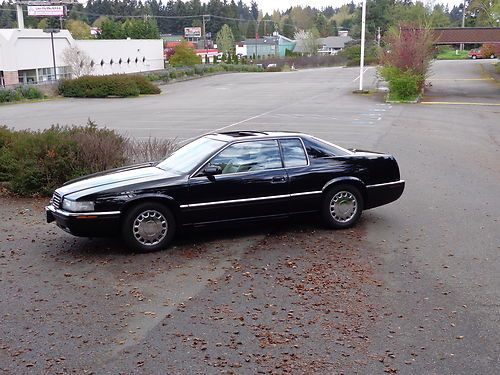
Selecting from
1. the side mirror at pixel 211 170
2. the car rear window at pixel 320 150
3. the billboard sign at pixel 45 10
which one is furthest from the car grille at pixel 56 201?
the billboard sign at pixel 45 10

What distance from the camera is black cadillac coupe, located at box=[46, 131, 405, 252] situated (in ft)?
24.4

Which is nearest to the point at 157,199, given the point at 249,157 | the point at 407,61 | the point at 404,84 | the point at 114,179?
the point at 114,179

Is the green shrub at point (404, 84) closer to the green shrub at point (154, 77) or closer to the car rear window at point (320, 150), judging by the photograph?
the green shrub at point (154, 77)

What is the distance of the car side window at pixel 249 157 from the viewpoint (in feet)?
26.5

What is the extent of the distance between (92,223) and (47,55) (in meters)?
65.5

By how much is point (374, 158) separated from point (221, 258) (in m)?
3.00

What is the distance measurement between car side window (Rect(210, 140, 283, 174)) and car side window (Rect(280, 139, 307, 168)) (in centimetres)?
11

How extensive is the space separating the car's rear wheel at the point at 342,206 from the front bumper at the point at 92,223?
2.94 meters

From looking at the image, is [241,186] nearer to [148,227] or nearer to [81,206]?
[148,227]

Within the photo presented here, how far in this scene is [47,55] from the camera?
6750 centimetres

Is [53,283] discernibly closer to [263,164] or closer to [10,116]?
[263,164]

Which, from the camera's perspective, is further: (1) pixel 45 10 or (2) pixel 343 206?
(1) pixel 45 10

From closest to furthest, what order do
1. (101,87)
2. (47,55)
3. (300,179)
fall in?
(300,179) < (101,87) < (47,55)

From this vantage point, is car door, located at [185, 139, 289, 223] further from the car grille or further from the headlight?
the car grille
